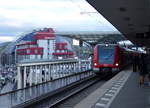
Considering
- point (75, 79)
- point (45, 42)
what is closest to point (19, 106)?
point (75, 79)

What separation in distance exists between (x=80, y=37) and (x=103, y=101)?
70448 millimetres

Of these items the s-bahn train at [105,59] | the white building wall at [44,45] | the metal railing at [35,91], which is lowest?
the metal railing at [35,91]

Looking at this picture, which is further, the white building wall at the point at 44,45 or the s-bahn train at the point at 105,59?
the white building wall at the point at 44,45

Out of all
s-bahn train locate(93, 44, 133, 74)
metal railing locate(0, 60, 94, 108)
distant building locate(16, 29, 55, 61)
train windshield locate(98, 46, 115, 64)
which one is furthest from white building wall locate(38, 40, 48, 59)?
metal railing locate(0, 60, 94, 108)

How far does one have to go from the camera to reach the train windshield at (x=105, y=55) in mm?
33438

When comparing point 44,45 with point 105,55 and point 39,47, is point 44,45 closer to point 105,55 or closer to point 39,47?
point 39,47

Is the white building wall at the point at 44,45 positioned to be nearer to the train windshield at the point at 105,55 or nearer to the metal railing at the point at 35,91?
the train windshield at the point at 105,55

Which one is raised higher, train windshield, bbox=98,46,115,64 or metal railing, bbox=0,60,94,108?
train windshield, bbox=98,46,115,64

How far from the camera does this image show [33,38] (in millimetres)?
39938

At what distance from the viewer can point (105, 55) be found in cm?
3334

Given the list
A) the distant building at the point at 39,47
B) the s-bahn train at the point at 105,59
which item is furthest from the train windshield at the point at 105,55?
the distant building at the point at 39,47

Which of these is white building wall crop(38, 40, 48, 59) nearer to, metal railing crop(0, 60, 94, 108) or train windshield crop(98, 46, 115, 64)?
train windshield crop(98, 46, 115, 64)

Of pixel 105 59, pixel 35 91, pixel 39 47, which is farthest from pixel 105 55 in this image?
pixel 35 91

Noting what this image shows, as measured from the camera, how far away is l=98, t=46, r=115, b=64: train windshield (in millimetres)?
33438
